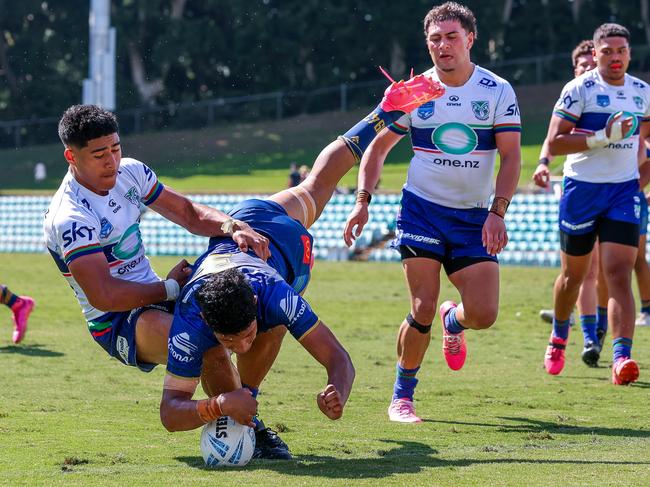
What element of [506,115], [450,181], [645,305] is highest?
[506,115]

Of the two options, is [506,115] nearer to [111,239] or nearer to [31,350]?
[111,239]

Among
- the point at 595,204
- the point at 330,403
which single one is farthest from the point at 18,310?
the point at 330,403

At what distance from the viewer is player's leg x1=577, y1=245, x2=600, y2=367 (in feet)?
31.3

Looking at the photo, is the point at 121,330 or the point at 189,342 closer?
the point at 189,342

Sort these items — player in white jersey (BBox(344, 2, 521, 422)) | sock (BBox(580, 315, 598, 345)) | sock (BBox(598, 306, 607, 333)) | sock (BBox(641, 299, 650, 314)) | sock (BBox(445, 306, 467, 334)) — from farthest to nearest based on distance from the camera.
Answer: sock (BBox(641, 299, 650, 314))
sock (BBox(598, 306, 607, 333))
sock (BBox(580, 315, 598, 345))
sock (BBox(445, 306, 467, 334))
player in white jersey (BBox(344, 2, 521, 422))

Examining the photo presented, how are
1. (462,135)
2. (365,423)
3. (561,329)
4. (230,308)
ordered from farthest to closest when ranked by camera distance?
(561,329) → (462,135) → (365,423) → (230,308)

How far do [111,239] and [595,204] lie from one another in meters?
3.81

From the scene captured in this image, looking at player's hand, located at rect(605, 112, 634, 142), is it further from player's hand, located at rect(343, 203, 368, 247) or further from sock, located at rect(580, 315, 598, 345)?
player's hand, located at rect(343, 203, 368, 247)

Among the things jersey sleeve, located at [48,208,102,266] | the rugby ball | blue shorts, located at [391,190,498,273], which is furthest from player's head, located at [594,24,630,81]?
the rugby ball

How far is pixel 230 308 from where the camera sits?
5395 millimetres

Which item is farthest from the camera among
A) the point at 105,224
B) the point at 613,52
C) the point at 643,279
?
the point at 643,279

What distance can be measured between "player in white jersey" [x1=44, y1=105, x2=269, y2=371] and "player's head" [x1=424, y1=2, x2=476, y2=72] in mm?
1776

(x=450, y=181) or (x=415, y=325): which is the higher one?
(x=450, y=181)

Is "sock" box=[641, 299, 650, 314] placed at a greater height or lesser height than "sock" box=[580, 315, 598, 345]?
lesser
